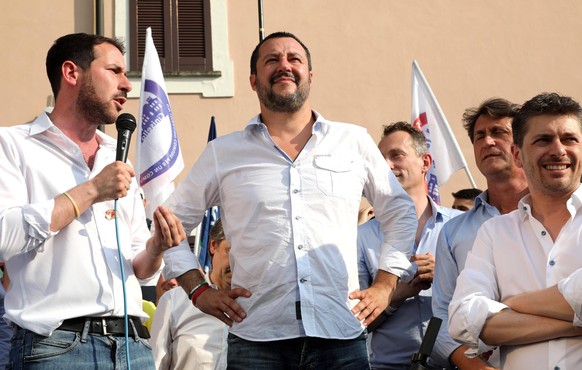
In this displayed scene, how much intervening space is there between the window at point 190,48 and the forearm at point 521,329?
9.30m

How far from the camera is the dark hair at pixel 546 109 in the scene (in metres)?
4.14

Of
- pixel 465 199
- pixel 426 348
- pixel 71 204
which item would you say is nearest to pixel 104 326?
pixel 71 204

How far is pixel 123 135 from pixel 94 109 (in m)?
0.36

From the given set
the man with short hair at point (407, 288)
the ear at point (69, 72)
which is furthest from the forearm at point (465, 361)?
the ear at point (69, 72)

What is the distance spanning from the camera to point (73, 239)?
401 centimetres

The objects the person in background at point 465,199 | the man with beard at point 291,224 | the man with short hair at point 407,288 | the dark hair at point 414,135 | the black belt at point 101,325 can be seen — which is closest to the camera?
the black belt at point 101,325

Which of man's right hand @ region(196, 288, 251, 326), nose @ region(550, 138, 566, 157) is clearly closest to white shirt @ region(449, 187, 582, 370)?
nose @ region(550, 138, 566, 157)

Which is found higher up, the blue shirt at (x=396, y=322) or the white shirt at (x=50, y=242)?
the white shirt at (x=50, y=242)

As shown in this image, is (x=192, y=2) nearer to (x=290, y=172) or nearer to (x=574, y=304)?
(x=290, y=172)

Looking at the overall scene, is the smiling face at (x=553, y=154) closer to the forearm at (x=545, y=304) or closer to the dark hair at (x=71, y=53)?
the forearm at (x=545, y=304)

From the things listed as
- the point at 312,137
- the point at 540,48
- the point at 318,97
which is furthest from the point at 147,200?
the point at 540,48

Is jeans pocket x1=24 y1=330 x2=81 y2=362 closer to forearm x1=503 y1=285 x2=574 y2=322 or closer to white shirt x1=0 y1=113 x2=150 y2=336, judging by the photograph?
white shirt x1=0 y1=113 x2=150 y2=336

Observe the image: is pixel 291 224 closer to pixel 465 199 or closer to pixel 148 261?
pixel 148 261

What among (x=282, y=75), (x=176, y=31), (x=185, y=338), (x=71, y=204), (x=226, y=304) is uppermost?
(x=176, y=31)
